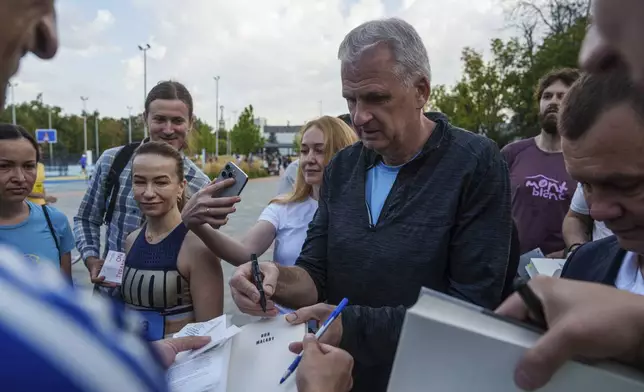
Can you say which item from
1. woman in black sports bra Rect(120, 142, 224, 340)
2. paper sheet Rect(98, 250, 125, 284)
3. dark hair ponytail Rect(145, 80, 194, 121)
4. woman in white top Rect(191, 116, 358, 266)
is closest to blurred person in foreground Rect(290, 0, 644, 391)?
woman in black sports bra Rect(120, 142, 224, 340)

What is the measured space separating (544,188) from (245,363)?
2.96 m

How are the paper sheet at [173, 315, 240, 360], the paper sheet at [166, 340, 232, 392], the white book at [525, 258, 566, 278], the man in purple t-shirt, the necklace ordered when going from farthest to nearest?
the man in purple t-shirt < the necklace < the white book at [525, 258, 566, 278] < the paper sheet at [173, 315, 240, 360] < the paper sheet at [166, 340, 232, 392]

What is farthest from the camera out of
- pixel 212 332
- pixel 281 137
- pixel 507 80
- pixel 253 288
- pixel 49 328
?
pixel 281 137

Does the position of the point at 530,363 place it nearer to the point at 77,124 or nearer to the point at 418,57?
the point at 418,57

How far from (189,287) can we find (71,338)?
200 centimetres

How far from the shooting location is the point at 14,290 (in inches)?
24.0

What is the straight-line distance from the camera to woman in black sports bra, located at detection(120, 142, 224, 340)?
2.50 m

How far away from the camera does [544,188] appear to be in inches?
149

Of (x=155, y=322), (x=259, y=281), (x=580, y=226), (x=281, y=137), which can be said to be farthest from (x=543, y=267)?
(x=281, y=137)

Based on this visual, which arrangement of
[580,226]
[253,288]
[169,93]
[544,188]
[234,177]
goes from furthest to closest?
[544,188] → [169,93] → [580,226] → [234,177] → [253,288]

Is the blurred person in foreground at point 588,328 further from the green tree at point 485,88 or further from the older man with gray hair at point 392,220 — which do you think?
the green tree at point 485,88

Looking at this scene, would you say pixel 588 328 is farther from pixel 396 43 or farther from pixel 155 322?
pixel 155 322

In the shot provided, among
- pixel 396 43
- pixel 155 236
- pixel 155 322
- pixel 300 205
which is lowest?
pixel 155 322

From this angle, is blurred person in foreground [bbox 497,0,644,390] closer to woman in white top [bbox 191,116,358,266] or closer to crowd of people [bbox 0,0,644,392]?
crowd of people [bbox 0,0,644,392]
